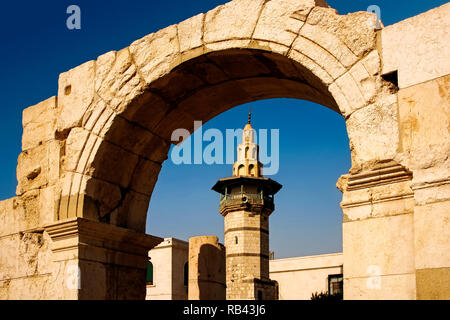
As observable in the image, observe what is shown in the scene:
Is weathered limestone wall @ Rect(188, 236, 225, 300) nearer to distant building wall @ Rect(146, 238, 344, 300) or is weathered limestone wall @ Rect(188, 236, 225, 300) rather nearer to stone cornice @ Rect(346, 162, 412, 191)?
distant building wall @ Rect(146, 238, 344, 300)

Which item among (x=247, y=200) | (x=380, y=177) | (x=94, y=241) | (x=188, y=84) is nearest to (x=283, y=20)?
(x=188, y=84)

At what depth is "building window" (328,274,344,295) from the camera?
88.1 ft

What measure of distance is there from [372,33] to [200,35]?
169 cm

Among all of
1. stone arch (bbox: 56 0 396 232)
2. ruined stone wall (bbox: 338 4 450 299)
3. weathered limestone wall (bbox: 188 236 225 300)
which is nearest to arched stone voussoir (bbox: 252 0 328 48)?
→ stone arch (bbox: 56 0 396 232)

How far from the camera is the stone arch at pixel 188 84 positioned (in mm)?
4469

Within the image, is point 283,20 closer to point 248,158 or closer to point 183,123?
point 183,123

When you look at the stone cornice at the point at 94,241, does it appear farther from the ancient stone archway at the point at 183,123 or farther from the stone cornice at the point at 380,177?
the stone cornice at the point at 380,177

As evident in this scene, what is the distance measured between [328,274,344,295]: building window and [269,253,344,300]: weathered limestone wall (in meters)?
0.19

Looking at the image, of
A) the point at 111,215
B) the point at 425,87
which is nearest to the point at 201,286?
the point at 111,215

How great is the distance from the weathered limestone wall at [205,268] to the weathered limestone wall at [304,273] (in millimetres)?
11141

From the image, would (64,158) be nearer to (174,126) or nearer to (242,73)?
(174,126)

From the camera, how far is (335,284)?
88.4 feet

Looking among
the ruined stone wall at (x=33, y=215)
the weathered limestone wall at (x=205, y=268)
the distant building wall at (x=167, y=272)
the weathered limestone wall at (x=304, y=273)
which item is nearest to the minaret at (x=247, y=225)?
the distant building wall at (x=167, y=272)

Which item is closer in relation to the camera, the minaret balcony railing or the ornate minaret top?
the minaret balcony railing
